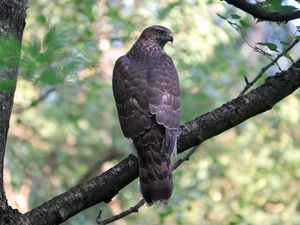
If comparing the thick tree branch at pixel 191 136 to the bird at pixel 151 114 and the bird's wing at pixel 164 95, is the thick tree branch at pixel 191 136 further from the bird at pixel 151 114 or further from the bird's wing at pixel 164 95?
the bird's wing at pixel 164 95

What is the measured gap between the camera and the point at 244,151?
506 inches

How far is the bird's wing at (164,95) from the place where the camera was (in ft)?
15.8

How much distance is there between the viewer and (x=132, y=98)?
5.07 metres

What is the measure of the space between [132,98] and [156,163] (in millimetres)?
668

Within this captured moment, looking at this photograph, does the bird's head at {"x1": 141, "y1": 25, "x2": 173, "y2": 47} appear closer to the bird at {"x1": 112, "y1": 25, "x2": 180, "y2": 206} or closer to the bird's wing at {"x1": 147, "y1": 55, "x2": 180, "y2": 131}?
the bird at {"x1": 112, "y1": 25, "x2": 180, "y2": 206}

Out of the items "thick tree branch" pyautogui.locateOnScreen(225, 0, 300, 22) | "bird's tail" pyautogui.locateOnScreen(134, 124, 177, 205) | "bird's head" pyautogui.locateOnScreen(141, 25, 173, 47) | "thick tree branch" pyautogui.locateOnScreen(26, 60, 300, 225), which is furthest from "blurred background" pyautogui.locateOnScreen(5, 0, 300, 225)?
"thick tree branch" pyautogui.locateOnScreen(225, 0, 300, 22)

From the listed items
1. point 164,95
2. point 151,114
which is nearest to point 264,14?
point 151,114

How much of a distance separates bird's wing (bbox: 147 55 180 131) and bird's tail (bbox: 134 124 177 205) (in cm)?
9

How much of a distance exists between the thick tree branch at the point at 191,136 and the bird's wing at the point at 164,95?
1.93 feet

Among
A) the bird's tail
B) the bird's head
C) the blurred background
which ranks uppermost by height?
the blurred background

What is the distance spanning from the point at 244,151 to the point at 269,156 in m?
0.80

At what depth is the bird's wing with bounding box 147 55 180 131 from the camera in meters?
4.82

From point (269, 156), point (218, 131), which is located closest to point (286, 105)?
point (269, 156)

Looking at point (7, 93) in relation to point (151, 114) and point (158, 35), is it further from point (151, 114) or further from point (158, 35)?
point (158, 35)
